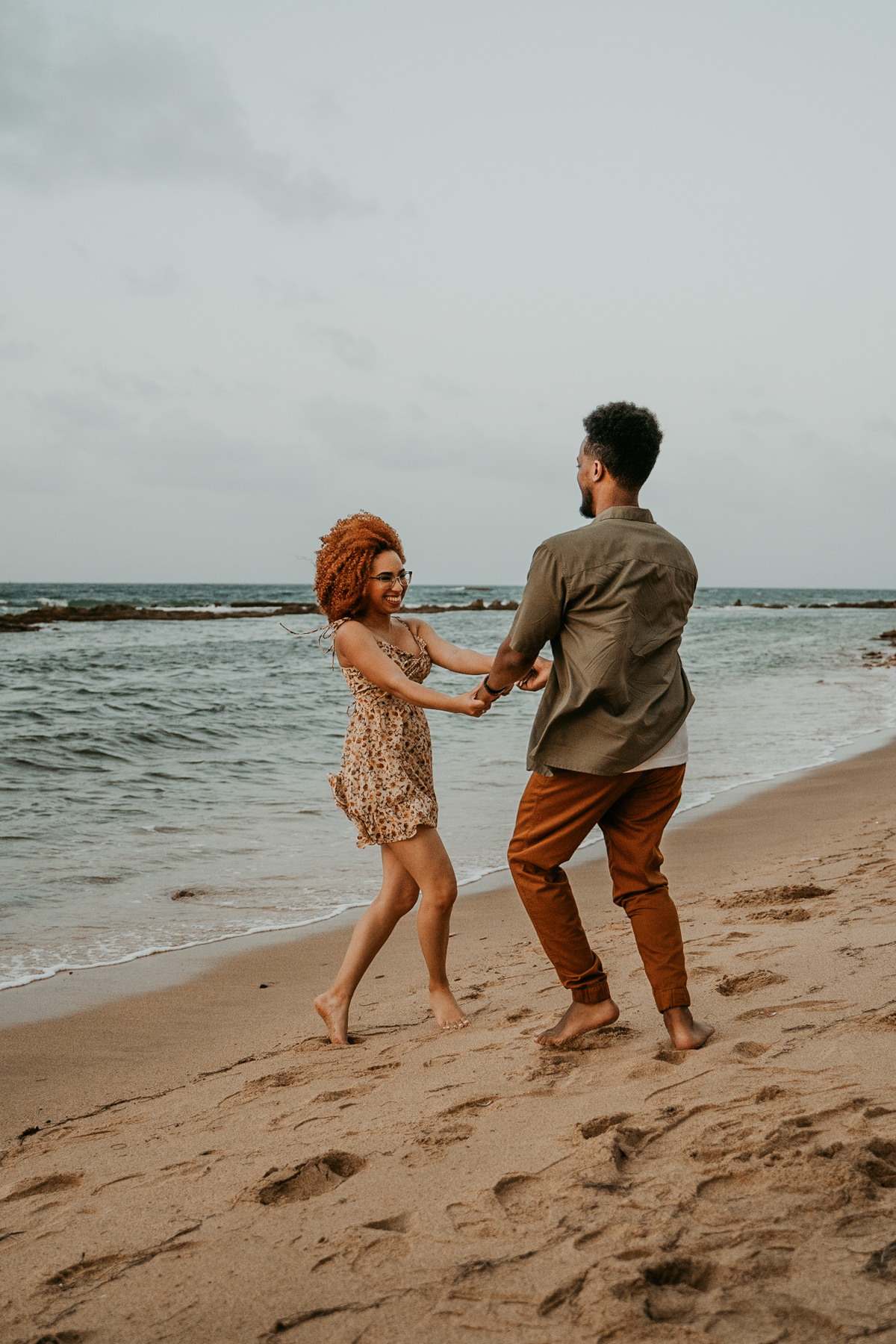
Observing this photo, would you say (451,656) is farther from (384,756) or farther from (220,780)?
(220,780)

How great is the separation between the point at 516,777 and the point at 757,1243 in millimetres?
7775

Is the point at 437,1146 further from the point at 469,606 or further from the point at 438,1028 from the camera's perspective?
the point at 469,606

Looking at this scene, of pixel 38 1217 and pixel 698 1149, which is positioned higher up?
pixel 698 1149

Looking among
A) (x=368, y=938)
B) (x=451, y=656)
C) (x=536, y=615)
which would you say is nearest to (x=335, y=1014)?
(x=368, y=938)

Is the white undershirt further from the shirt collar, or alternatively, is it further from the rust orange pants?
the shirt collar

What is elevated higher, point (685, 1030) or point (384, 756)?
point (384, 756)

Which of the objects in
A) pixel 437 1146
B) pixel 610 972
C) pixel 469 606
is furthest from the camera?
pixel 469 606

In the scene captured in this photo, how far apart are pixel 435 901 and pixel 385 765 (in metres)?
0.52

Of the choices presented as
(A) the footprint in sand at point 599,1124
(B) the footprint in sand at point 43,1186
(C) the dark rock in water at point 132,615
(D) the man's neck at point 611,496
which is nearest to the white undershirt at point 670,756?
(D) the man's neck at point 611,496

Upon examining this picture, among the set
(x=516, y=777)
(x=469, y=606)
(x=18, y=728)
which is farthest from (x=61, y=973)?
(x=469, y=606)

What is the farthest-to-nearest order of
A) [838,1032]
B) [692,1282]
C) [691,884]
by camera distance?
[691,884], [838,1032], [692,1282]

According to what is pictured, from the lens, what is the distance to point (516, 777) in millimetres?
9695

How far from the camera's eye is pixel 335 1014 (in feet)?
12.1

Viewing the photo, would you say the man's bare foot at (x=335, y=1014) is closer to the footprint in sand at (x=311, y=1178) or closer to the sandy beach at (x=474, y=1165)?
the sandy beach at (x=474, y=1165)
